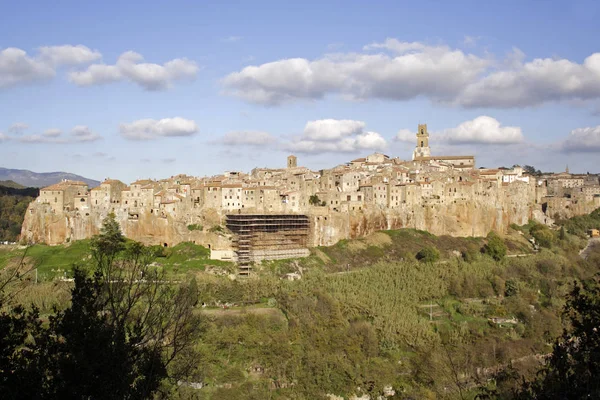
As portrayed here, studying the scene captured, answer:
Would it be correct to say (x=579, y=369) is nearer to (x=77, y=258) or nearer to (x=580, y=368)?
(x=580, y=368)

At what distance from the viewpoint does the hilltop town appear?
5141 centimetres

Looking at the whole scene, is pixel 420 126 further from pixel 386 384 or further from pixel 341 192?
pixel 386 384

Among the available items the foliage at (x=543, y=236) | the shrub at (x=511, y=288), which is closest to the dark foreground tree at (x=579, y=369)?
the shrub at (x=511, y=288)

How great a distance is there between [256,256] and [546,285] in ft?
88.1

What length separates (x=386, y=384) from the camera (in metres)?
34.9

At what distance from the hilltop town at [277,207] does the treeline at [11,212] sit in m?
14.0

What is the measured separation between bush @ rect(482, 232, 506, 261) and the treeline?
50.1m

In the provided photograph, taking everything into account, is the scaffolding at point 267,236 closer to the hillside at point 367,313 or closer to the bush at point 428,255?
the hillside at point 367,313

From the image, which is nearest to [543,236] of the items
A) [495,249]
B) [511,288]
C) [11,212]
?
[495,249]

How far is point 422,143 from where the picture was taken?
9275cm

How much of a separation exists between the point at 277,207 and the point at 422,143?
44915 millimetres

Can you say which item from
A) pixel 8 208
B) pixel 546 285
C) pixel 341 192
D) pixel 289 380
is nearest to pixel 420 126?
pixel 341 192

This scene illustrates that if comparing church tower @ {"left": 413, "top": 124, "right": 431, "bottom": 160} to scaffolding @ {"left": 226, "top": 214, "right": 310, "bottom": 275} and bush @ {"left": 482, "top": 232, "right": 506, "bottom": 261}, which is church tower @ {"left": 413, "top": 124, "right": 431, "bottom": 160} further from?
scaffolding @ {"left": 226, "top": 214, "right": 310, "bottom": 275}

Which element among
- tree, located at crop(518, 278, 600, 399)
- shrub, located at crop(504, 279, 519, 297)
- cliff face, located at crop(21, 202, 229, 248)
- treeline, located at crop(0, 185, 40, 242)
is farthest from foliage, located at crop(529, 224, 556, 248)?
treeline, located at crop(0, 185, 40, 242)
